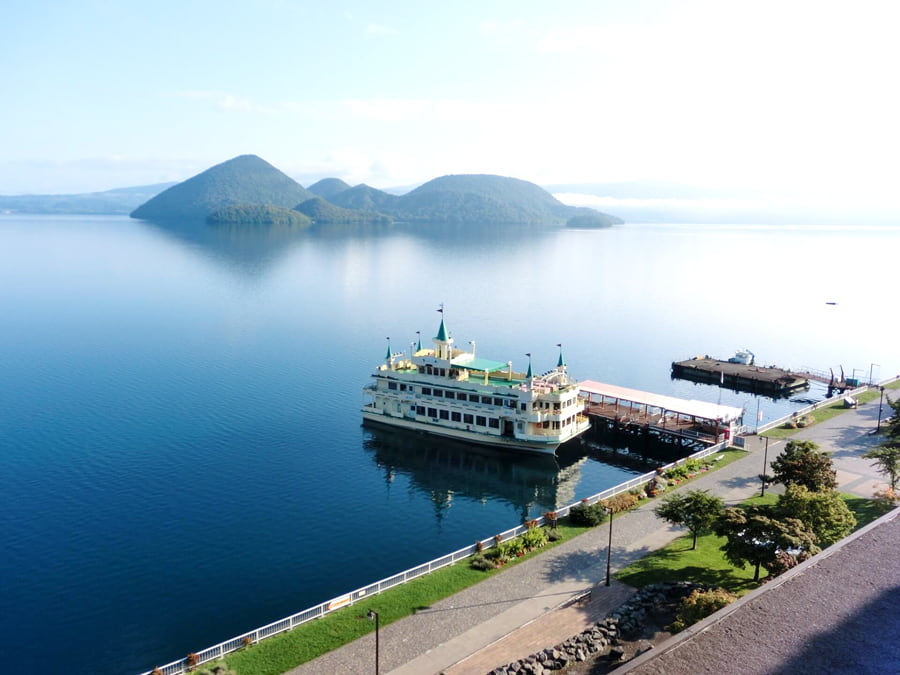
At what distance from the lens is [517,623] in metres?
35.0

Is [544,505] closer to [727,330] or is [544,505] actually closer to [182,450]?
[182,450]

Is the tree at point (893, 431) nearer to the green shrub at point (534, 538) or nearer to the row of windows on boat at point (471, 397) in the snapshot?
the row of windows on boat at point (471, 397)

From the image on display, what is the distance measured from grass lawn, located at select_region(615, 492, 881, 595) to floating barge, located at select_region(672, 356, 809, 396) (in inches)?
2308

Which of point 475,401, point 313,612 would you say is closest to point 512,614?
point 313,612

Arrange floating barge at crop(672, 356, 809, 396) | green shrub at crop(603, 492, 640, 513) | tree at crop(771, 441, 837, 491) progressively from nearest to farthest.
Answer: tree at crop(771, 441, 837, 491)
green shrub at crop(603, 492, 640, 513)
floating barge at crop(672, 356, 809, 396)

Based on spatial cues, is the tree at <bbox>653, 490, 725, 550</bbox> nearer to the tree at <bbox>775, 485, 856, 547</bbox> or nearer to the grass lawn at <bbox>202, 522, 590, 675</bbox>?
the tree at <bbox>775, 485, 856, 547</bbox>

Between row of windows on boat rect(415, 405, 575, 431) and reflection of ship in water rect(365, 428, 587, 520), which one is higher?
row of windows on boat rect(415, 405, 575, 431)

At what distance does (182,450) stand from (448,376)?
2853 cm

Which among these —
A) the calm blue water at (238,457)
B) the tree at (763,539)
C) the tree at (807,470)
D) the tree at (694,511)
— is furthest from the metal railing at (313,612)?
the tree at (807,470)

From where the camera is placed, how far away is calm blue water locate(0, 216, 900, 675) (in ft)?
138

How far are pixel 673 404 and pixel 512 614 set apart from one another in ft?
160

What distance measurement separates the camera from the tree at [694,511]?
137ft

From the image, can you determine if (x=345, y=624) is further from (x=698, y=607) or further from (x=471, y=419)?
(x=471, y=419)

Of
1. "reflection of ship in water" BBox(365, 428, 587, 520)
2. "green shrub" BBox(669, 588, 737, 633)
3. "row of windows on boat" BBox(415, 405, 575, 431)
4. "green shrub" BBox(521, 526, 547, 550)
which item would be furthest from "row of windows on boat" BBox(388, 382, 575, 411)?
"green shrub" BBox(669, 588, 737, 633)
